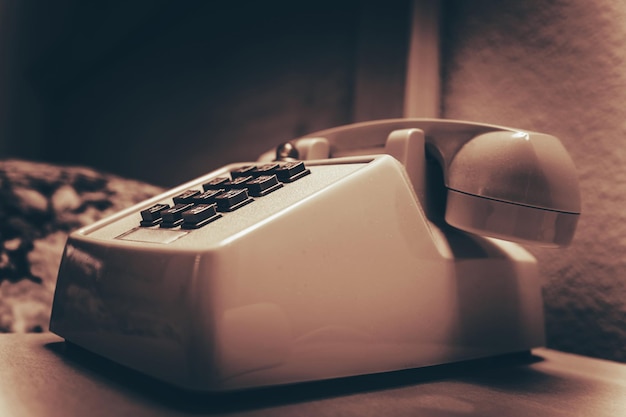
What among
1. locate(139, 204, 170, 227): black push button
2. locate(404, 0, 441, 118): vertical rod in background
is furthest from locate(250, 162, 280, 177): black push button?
locate(404, 0, 441, 118): vertical rod in background

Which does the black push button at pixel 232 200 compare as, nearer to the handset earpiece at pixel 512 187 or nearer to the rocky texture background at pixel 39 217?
the handset earpiece at pixel 512 187

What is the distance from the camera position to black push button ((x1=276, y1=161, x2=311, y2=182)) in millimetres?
631

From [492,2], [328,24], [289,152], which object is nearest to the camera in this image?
[289,152]

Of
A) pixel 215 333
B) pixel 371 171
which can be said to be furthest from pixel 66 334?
pixel 371 171

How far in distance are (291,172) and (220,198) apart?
0.30 feet

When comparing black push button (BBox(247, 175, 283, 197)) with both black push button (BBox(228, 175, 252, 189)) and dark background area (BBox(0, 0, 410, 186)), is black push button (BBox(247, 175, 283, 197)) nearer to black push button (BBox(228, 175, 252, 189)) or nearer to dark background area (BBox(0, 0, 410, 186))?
black push button (BBox(228, 175, 252, 189))

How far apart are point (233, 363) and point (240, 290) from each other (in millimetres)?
56

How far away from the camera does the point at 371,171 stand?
593 millimetres

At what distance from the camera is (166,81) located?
1265 mm

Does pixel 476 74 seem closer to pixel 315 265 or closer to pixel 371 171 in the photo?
pixel 371 171

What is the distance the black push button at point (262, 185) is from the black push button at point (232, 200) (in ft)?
0.04

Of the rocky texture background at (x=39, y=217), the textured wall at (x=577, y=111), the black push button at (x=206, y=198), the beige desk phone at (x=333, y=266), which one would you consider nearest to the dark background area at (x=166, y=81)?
the rocky texture background at (x=39, y=217)

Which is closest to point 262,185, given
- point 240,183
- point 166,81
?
point 240,183

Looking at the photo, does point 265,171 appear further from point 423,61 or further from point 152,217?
point 423,61
